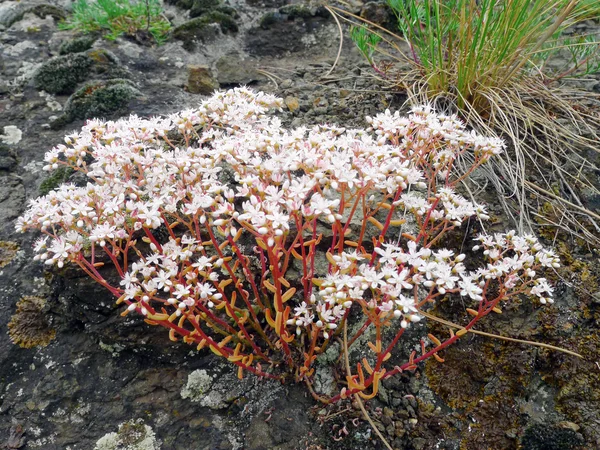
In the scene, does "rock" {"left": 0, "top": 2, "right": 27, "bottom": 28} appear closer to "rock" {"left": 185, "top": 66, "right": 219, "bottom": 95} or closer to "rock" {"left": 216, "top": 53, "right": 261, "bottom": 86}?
"rock" {"left": 185, "top": 66, "right": 219, "bottom": 95}

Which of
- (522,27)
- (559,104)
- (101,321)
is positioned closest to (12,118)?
(101,321)

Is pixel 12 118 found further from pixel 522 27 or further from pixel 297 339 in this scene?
pixel 522 27

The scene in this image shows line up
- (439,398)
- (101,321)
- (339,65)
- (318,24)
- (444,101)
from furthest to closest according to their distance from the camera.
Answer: (318,24), (339,65), (444,101), (101,321), (439,398)

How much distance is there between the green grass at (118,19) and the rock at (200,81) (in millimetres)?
572

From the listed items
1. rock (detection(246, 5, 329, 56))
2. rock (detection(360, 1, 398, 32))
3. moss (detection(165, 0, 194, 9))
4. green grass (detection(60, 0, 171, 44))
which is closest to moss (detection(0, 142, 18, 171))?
green grass (detection(60, 0, 171, 44))

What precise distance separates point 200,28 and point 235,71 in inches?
24.1

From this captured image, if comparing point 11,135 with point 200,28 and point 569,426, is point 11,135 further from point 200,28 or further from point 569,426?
point 569,426

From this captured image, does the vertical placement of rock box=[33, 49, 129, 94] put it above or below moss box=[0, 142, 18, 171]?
above

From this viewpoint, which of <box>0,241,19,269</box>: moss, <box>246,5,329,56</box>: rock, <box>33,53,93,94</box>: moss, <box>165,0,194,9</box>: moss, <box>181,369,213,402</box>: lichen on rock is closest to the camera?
<box>181,369,213,402</box>: lichen on rock

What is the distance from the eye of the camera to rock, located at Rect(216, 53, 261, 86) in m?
3.31

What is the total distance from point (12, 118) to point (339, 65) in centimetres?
231

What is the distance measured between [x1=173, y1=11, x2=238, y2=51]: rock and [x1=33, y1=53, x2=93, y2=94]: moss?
767mm

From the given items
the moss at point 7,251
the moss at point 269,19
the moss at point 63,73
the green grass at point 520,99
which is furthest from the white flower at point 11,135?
the green grass at point 520,99

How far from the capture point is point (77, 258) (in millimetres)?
1676
